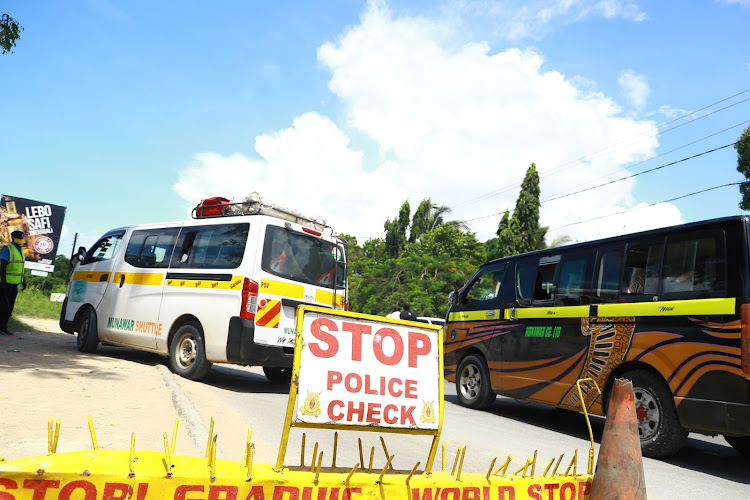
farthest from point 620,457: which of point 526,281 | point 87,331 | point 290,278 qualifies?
point 87,331

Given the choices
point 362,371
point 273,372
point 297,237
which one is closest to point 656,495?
point 362,371

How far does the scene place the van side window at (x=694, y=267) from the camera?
556 cm

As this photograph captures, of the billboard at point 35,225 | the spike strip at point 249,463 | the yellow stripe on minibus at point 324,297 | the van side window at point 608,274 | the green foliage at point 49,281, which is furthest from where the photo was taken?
the green foliage at point 49,281

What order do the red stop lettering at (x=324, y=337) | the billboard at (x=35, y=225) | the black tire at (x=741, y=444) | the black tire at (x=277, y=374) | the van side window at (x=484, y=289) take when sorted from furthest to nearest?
1. the billboard at (x=35, y=225)
2. the black tire at (x=277, y=374)
3. the van side window at (x=484, y=289)
4. the black tire at (x=741, y=444)
5. the red stop lettering at (x=324, y=337)

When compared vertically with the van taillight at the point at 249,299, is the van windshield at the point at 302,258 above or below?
above

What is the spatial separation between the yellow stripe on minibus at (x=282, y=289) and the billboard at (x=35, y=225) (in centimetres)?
3253

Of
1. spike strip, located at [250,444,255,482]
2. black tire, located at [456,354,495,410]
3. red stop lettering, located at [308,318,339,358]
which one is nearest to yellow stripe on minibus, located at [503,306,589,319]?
black tire, located at [456,354,495,410]

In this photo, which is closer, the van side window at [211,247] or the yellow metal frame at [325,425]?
the yellow metal frame at [325,425]

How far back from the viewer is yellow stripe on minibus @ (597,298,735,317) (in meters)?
5.43

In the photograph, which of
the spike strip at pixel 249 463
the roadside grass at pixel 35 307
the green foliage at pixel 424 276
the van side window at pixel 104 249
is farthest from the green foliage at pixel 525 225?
the spike strip at pixel 249 463

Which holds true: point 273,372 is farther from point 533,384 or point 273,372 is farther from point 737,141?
point 737,141

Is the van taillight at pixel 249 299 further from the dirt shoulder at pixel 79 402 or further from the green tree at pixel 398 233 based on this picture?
the green tree at pixel 398 233

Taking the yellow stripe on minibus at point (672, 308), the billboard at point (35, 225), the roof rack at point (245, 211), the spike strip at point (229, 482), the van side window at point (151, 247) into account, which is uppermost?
the billboard at point (35, 225)

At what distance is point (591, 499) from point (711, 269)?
3.45 m
